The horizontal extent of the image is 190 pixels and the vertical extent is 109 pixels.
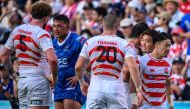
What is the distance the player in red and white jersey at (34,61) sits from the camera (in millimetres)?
11688

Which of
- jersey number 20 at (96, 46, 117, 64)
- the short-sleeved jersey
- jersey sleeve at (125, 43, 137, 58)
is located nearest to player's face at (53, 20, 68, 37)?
the short-sleeved jersey

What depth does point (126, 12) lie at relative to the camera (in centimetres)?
1994

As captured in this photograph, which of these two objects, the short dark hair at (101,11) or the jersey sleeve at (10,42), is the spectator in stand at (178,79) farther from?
the jersey sleeve at (10,42)

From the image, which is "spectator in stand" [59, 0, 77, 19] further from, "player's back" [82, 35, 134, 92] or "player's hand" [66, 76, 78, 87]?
"player's back" [82, 35, 134, 92]

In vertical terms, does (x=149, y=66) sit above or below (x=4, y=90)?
above

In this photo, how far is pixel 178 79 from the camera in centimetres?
1823

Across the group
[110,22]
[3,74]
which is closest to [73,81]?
[110,22]

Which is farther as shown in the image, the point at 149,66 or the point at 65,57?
the point at 65,57

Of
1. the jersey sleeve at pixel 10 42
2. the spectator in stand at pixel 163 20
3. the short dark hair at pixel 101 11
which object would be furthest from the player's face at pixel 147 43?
the short dark hair at pixel 101 11

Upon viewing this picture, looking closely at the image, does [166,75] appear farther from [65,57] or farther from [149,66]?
[65,57]

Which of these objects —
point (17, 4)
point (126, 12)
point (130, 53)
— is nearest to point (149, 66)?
point (130, 53)

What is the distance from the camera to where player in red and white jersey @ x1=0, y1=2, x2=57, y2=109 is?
11.7 metres

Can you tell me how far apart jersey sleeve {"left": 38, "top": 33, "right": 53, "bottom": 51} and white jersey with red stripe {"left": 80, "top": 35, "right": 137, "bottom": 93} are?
2.53 feet

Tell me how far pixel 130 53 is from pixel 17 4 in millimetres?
11835
